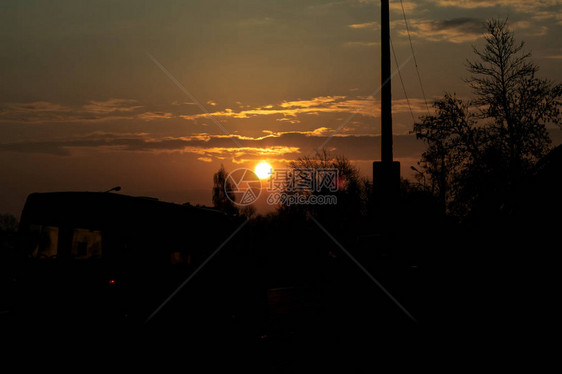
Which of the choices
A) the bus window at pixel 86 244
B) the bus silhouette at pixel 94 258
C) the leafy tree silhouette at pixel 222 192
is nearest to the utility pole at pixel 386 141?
the bus silhouette at pixel 94 258

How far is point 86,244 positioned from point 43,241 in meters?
0.87

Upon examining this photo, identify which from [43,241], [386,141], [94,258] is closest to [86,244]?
[94,258]

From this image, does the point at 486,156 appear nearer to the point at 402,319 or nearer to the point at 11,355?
the point at 402,319

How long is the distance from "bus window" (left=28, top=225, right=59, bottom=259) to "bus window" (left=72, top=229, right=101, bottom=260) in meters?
0.37

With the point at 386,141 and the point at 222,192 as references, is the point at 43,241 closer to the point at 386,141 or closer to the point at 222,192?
the point at 386,141

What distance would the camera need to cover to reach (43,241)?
10773mm

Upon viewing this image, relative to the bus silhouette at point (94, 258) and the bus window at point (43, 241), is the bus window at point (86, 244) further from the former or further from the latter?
the bus window at point (43, 241)

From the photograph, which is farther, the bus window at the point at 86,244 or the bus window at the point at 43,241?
the bus window at the point at 43,241

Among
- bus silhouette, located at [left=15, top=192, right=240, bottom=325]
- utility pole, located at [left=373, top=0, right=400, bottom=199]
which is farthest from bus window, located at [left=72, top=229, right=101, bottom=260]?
utility pole, located at [left=373, top=0, right=400, bottom=199]

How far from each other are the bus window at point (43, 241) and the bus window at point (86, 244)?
37cm

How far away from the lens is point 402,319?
16.0 m

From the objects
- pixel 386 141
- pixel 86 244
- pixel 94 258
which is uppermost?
pixel 386 141

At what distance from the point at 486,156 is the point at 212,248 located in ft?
102

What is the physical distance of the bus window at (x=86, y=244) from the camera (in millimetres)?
10234
